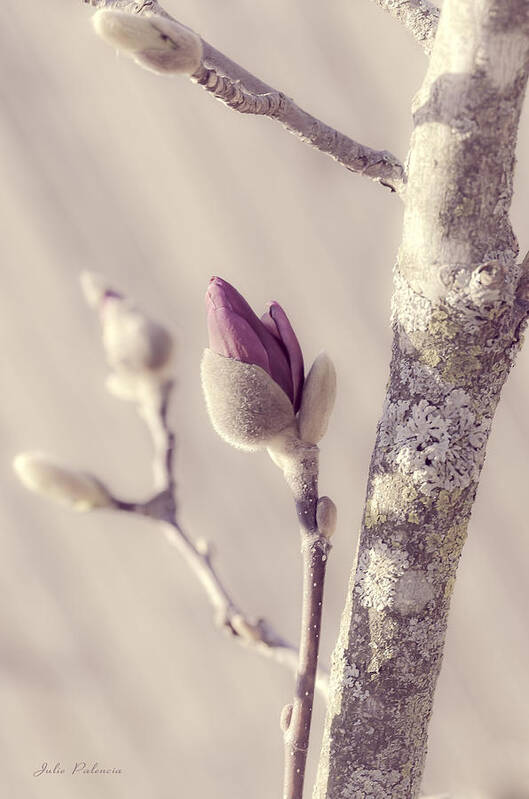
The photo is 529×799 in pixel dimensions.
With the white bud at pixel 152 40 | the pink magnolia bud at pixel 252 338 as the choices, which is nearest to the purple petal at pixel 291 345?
the pink magnolia bud at pixel 252 338

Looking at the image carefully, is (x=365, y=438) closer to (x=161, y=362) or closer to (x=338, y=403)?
(x=338, y=403)

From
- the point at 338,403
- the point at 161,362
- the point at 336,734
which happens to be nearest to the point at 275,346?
the point at 161,362

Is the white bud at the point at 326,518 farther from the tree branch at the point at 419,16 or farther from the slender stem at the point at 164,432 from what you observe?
the tree branch at the point at 419,16

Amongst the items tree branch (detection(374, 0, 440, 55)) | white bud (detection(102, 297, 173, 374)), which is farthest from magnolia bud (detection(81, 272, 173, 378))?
tree branch (detection(374, 0, 440, 55))

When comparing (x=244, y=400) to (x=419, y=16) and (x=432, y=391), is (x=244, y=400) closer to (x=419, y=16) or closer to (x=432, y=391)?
(x=432, y=391)

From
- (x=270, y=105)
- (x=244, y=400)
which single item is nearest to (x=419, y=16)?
(x=270, y=105)

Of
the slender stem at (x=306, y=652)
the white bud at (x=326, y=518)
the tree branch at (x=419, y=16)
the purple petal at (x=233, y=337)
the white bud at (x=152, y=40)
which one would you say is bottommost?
the slender stem at (x=306, y=652)
